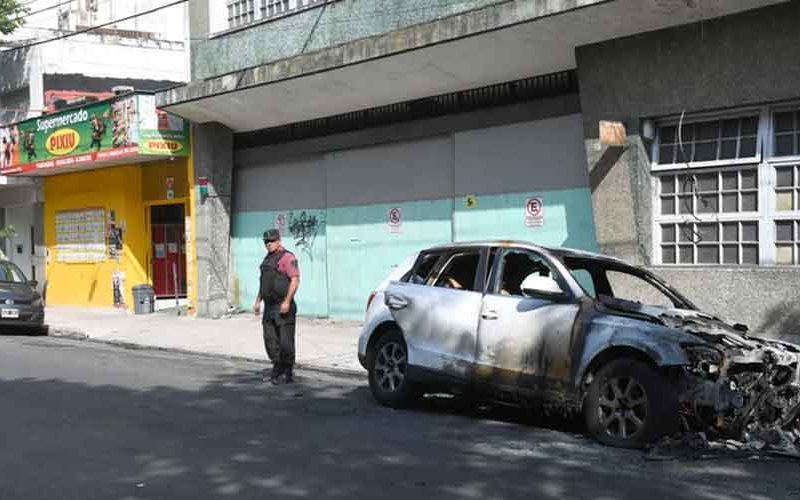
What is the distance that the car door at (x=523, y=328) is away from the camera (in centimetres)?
729

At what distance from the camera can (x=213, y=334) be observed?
16016mm

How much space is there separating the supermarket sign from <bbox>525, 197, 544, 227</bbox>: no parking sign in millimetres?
8556

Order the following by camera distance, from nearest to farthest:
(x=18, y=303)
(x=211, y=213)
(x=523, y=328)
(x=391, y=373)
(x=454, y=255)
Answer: (x=523, y=328) → (x=454, y=255) → (x=391, y=373) → (x=18, y=303) → (x=211, y=213)

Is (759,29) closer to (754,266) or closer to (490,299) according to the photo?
(754,266)

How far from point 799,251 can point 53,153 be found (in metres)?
17.8

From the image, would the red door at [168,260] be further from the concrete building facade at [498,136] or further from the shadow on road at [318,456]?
the shadow on road at [318,456]

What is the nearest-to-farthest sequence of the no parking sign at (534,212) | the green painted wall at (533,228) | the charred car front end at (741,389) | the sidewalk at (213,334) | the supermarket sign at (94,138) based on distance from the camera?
the charred car front end at (741,389)
the sidewalk at (213,334)
the green painted wall at (533,228)
the no parking sign at (534,212)
the supermarket sign at (94,138)

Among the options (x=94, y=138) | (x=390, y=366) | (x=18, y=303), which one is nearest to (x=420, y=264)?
(x=390, y=366)

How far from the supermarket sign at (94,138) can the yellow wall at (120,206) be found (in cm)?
70

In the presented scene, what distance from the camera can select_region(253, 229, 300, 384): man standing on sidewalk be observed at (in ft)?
32.7

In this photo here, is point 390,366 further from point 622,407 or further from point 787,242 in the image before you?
point 787,242

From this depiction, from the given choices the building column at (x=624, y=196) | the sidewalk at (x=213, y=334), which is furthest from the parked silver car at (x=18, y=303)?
the building column at (x=624, y=196)

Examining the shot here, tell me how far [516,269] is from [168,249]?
1578cm

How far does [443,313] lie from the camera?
8234 mm
